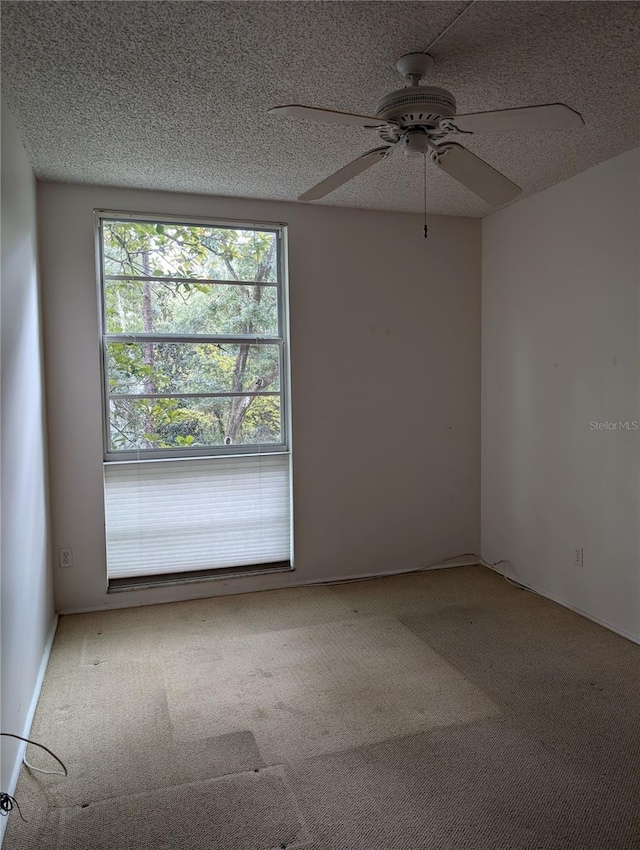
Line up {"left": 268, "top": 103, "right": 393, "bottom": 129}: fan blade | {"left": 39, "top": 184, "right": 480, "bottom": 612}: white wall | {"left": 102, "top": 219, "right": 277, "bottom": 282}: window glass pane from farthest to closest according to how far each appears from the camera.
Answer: {"left": 102, "top": 219, "right": 277, "bottom": 282}: window glass pane → {"left": 39, "top": 184, "right": 480, "bottom": 612}: white wall → {"left": 268, "top": 103, "right": 393, "bottom": 129}: fan blade

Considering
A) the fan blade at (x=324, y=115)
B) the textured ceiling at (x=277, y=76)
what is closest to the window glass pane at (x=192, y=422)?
the textured ceiling at (x=277, y=76)

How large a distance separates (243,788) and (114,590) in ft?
6.30

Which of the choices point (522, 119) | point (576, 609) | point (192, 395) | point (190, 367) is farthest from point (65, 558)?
point (522, 119)

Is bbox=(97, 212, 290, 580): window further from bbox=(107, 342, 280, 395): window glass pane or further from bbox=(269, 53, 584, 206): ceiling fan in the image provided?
bbox=(269, 53, 584, 206): ceiling fan

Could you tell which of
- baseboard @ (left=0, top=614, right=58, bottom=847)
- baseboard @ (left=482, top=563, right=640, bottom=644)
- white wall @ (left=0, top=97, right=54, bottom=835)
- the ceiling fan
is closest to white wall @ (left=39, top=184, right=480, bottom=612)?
white wall @ (left=0, top=97, right=54, bottom=835)

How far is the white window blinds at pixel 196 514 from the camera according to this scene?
3707 mm

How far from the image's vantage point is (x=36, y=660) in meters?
2.71

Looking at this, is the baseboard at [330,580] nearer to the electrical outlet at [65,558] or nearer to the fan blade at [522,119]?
the electrical outlet at [65,558]

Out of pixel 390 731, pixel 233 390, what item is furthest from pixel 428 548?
pixel 390 731

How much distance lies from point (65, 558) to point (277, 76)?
277cm

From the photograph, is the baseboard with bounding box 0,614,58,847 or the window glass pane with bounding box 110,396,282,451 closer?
the baseboard with bounding box 0,614,58,847

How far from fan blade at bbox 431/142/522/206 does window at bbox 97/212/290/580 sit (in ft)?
6.04

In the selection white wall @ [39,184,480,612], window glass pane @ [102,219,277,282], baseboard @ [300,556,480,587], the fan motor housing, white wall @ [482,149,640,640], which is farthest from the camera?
baseboard @ [300,556,480,587]

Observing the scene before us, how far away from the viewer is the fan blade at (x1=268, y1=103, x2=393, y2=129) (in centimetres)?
178
